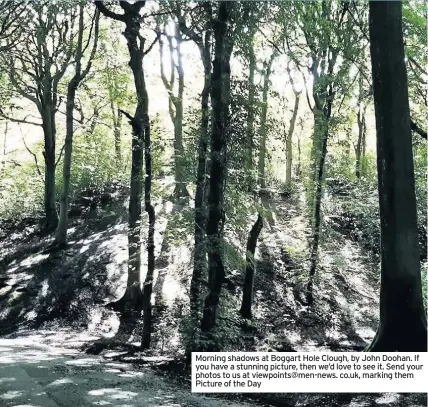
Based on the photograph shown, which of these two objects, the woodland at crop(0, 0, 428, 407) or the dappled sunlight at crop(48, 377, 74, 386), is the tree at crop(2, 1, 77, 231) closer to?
the woodland at crop(0, 0, 428, 407)

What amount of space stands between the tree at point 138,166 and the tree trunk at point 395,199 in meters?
5.09

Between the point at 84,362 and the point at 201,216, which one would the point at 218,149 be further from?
the point at 84,362

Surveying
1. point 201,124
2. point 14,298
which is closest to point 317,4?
point 201,124

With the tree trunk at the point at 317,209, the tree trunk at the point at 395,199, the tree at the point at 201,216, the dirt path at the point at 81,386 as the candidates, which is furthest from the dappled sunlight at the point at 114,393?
the tree trunk at the point at 317,209

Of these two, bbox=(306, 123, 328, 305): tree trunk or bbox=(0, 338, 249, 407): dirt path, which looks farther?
bbox=(306, 123, 328, 305): tree trunk

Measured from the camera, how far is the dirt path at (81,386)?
5980 mm

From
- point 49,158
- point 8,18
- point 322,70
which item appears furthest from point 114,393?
point 49,158

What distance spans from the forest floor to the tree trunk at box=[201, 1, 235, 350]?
3.05 feet

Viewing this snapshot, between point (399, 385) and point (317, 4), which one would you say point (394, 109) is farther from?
point (317, 4)

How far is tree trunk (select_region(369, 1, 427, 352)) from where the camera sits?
6988 mm

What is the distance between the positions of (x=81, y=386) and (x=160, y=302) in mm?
7973

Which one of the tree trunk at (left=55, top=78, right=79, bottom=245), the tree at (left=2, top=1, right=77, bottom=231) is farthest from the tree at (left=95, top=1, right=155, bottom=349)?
the tree at (left=2, top=1, right=77, bottom=231)

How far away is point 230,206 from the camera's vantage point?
9.72m

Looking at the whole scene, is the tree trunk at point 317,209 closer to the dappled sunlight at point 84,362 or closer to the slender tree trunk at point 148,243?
the slender tree trunk at point 148,243
